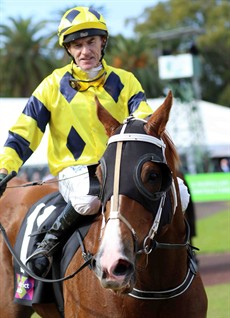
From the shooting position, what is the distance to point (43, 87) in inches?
188

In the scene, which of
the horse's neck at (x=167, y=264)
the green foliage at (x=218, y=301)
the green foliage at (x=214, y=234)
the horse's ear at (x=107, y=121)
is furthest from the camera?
the green foliage at (x=214, y=234)

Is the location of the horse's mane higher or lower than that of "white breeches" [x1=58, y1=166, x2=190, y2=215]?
higher

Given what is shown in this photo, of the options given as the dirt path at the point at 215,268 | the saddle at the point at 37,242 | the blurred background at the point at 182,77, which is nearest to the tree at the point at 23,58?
the blurred background at the point at 182,77

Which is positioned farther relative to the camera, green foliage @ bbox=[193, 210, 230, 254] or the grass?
green foliage @ bbox=[193, 210, 230, 254]

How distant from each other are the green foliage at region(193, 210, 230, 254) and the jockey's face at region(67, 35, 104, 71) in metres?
9.17

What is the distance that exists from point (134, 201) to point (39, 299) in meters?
1.63

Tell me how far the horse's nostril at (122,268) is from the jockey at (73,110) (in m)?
1.29

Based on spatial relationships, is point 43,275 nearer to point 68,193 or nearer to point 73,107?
point 68,193

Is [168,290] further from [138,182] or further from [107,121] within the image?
[107,121]

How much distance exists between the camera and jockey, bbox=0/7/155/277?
465 centimetres

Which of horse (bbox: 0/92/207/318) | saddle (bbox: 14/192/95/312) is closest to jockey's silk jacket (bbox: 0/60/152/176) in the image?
saddle (bbox: 14/192/95/312)

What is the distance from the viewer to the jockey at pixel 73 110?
465cm

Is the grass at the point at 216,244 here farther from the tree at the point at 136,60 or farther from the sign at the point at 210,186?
the tree at the point at 136,60

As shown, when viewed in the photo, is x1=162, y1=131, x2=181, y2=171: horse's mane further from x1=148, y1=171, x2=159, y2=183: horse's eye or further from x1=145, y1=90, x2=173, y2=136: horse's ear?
x1=148, y1=171, x2=159, y2=183: horse's eye
